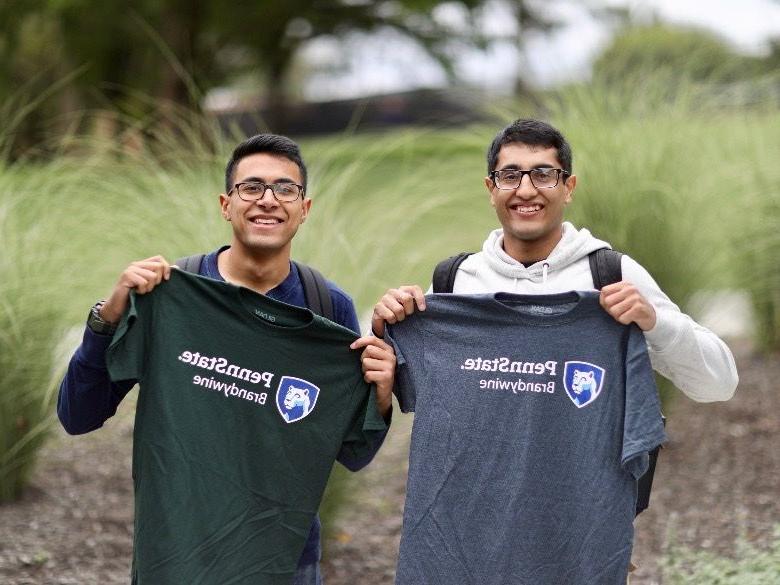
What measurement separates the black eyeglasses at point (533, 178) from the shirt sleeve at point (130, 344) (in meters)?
0.97

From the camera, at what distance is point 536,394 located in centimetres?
265

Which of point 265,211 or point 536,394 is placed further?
point 265,211

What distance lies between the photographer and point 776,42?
9.55 meters

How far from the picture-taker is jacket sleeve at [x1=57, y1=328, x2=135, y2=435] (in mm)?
2725

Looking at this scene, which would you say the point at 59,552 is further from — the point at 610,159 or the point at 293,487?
the point at 610,159

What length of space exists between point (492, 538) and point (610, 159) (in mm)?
3541

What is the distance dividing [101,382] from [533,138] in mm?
1287

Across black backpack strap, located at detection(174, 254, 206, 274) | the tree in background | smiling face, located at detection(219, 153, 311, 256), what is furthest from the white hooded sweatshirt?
the tree in background

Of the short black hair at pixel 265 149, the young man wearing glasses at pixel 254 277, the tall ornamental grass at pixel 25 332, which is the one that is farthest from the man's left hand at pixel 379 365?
the tall ornamental grass at pixel 25 332

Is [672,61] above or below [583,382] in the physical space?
above

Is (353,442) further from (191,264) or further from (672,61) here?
(672,61)

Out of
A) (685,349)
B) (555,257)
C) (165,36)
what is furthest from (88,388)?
(165,36)

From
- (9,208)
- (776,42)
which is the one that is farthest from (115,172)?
(776,42)

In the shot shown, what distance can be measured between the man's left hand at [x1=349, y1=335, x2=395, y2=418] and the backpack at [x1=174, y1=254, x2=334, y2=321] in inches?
6.0
